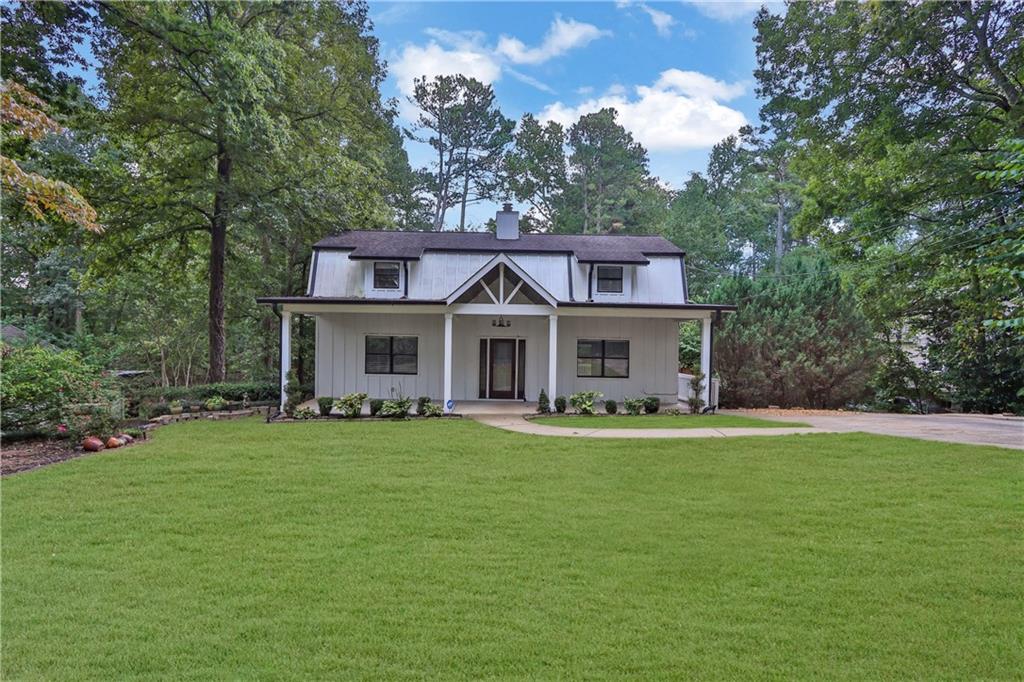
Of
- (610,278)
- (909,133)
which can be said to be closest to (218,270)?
(610,278)

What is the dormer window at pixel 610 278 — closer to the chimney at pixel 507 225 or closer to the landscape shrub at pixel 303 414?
the chimney at pixel 507 225

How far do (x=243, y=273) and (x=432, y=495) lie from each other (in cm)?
1597

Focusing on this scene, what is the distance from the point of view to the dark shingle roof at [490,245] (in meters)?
15.7

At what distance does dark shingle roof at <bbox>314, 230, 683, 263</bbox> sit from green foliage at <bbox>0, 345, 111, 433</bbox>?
22.9ft

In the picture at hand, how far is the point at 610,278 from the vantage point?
1598cm

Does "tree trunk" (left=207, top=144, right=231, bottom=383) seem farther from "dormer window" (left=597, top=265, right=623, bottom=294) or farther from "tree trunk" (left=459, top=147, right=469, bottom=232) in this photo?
"tree trunk" (left=459, top=147, right=469, bottom=232)

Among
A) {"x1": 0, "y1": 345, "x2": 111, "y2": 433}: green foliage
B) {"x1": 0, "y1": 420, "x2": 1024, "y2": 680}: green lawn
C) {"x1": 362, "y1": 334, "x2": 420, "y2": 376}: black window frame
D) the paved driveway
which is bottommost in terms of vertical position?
{"x1": 0, "y1": 420, "x2": 1024, "y2": 680}: green lawn

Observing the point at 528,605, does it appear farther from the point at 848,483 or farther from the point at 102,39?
the point at 102,39

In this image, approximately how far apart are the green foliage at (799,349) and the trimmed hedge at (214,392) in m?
13.4

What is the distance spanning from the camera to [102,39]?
1291 centimetres

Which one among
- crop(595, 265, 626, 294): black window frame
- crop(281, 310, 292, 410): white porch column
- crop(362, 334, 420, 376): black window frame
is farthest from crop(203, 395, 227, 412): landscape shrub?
crop(595, 265, 626, 294): black window frame

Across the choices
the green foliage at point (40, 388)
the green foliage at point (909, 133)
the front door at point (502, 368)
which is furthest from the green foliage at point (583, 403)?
the green foliage at point (40, 388)

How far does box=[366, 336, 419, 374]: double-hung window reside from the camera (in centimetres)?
1575

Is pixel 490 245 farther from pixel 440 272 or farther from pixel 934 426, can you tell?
pixel 934 426
